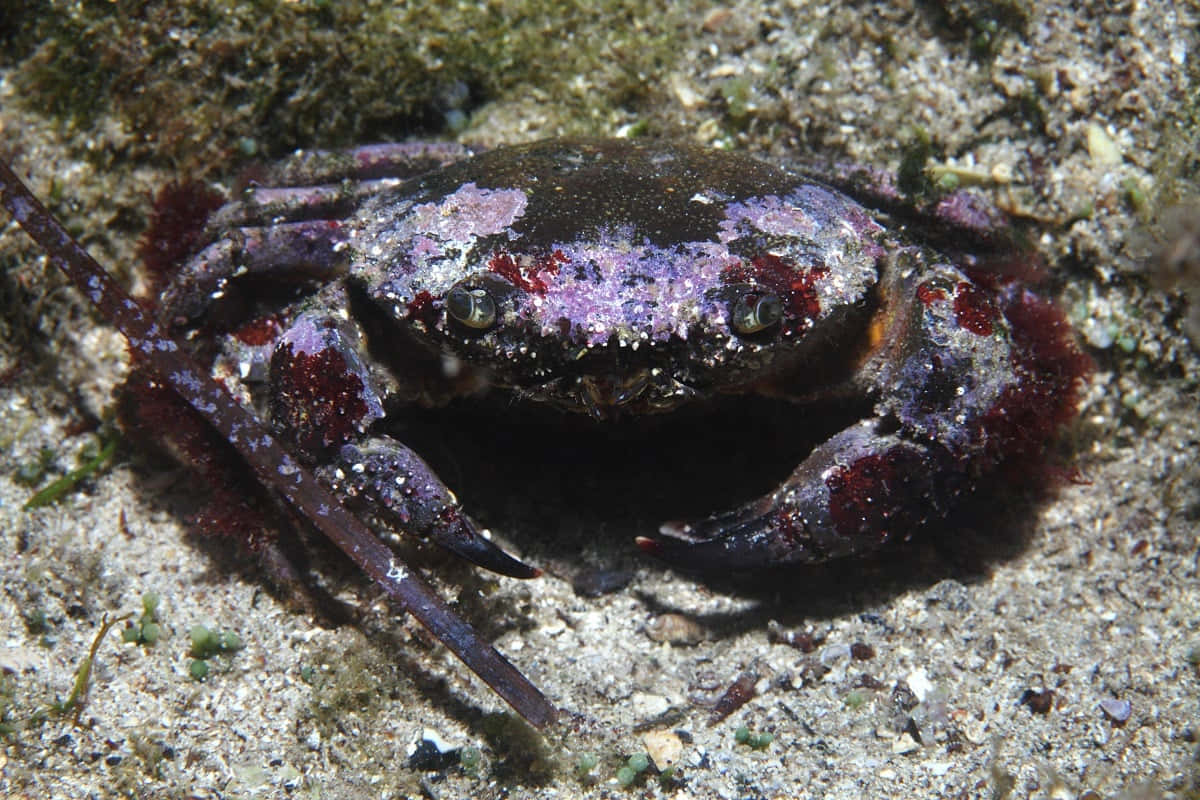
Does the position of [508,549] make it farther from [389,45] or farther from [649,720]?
[389,45]

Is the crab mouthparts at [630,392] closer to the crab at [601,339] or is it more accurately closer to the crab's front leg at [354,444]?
the crab at [601,339]

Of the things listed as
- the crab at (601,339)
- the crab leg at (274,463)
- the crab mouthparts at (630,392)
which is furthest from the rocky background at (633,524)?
the crab mouthparts at (630,392)

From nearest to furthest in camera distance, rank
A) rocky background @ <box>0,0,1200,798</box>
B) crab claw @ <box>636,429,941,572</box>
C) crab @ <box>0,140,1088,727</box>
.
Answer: rocky background @ <box>0,0,1200,798</box>, crab @ <box>0,140,1088,727</box>, crab claw @ <box>636,429,941,572</box>

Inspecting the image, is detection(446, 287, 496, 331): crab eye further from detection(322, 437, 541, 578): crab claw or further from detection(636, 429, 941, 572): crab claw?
detection(636, 429, 941, 572): crab claw

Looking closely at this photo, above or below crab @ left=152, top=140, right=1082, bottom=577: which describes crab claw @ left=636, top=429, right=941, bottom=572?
below

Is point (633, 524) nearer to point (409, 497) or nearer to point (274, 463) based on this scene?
point (409, 497)

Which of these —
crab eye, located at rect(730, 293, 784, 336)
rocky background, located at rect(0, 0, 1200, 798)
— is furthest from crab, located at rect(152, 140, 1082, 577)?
rocky background, located at rect(0, 0, 1200, 798)

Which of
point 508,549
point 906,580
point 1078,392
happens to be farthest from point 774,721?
point 1078,392
